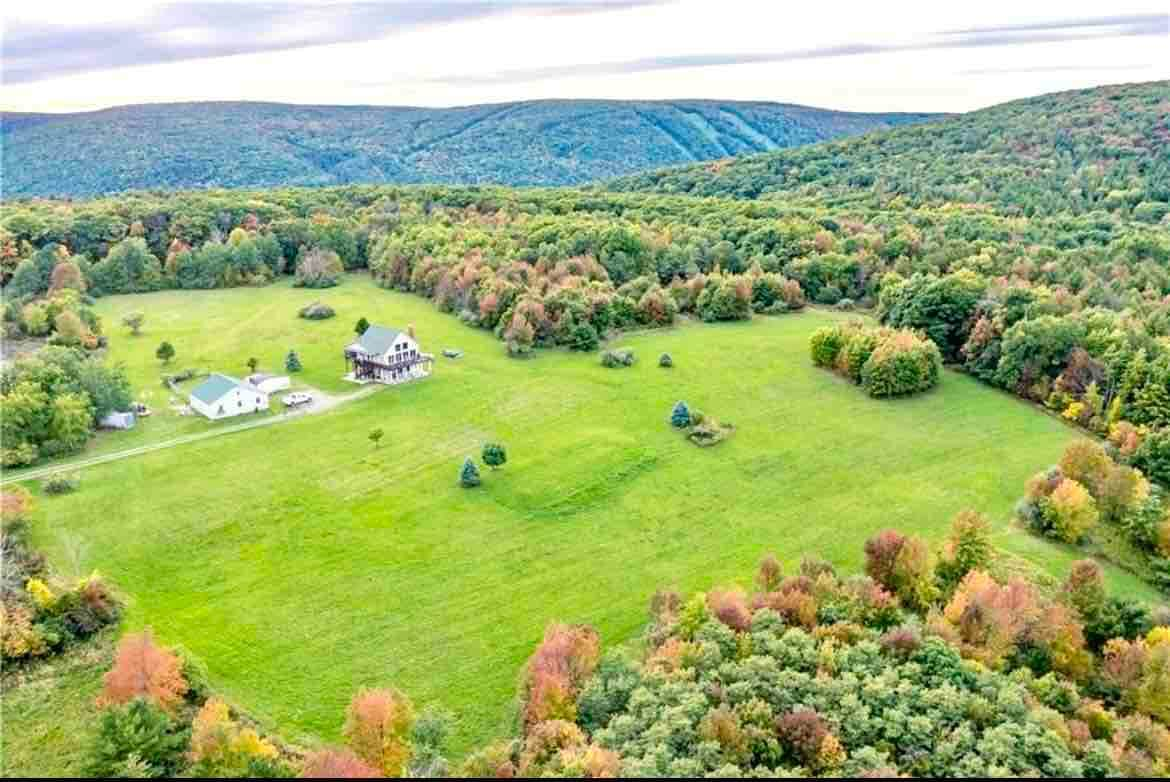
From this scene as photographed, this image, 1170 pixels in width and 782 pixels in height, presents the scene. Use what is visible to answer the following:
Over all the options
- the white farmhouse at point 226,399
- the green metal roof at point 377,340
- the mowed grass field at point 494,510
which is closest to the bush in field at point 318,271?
the mowed grass field at point 494,510

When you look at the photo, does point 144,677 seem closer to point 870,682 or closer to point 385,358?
point 870,682

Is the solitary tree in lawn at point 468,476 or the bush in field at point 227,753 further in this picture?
the solitary tree in lawn at point 468,476

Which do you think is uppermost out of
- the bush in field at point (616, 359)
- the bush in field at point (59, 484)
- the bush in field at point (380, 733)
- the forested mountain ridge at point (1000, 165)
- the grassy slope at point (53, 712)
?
the forested mountain ridge at point (1000, 165)

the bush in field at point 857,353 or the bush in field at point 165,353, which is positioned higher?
the bush in field at point 857,353

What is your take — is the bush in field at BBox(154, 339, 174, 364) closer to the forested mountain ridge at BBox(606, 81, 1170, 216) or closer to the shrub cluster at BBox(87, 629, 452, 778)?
the shrub cluster at BBox(87, 629, 452, 778)

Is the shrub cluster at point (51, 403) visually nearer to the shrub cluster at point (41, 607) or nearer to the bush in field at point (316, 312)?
the shrub cluster at point (41, 607)

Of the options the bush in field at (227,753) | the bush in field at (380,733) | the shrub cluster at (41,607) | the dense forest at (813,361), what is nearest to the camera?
the bush in field at (227,753)

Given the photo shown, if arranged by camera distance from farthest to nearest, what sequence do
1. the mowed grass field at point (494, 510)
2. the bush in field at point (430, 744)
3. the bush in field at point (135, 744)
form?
1. the mowed grass field at point (494, 510)
2. the bush in field at point (430, 744)
3. the bush in field at point (135, 744)
